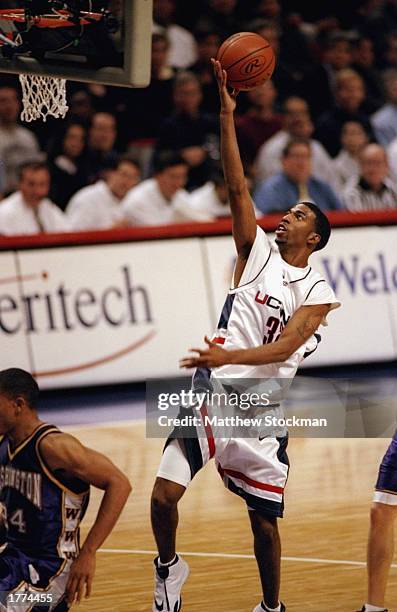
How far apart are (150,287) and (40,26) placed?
5.17 meters

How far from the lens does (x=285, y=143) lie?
1417cm

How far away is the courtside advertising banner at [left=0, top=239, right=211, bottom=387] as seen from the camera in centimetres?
1133

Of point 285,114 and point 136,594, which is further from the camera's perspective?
point 285,114

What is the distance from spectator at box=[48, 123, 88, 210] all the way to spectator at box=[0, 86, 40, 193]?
270 millimetres

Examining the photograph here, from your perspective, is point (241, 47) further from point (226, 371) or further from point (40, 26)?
point (226, 371)

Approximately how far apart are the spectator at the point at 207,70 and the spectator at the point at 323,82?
143 centimetres

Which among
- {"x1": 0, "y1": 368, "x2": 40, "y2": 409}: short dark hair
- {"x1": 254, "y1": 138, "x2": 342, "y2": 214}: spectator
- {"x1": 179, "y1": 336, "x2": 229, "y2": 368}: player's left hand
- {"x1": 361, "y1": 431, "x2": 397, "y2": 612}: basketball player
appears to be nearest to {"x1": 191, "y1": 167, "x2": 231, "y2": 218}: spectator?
{"x1": 254, "y1": 138, "x2": 342, "y2": 214}: spectator

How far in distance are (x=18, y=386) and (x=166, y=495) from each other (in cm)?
101

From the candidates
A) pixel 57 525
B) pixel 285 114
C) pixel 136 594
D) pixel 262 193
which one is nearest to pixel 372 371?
pixel 262 193

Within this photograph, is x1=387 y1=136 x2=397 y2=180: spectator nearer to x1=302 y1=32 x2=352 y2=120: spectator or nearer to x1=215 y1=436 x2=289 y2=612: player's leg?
x1=302 y1=32 x2=352 y2=120: spectator

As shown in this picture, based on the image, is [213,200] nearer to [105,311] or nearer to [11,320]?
[105,311]

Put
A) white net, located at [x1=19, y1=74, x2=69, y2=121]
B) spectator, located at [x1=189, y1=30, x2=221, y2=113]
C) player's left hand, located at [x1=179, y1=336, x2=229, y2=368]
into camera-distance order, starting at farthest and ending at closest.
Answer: spectator, located at [x1=189, y1=30, x2=221, y2=113]
white net, located at [x1=19, y1=74, x2=69, y2=121]
player's left hand, located at [x1=179, y1=336, x2=229, y2=368]

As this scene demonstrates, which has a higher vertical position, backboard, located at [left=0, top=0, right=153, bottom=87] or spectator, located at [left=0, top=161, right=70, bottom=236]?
backboard, located at [left=0, top=0, right=153, bottom=87]

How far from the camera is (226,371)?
6.01 meters
